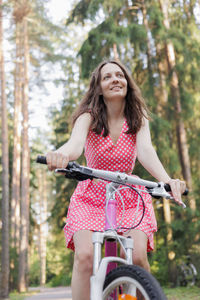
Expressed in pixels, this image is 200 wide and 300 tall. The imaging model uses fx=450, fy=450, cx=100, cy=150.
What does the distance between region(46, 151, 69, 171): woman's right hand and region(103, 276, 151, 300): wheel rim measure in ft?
1.94

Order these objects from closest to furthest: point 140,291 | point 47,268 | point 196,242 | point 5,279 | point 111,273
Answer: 1. point 140,291
2. point 111,273
3. point 196,242
4. point 5,279
5. point 47,268

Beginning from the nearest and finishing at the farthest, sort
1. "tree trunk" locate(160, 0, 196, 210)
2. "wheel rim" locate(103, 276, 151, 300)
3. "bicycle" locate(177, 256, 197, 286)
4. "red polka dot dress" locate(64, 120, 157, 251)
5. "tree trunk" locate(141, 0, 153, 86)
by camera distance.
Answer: "wheel rim" locate(103, 276, 151, 300) < "red polka dot dress" locate(64, 120, 157, 251) < "bicycle" locate(177, 256, 197, 286) < "tree trunk" locate(160, 0, 196, 210) < "tree trunk" locate(141, 0, 153, 86)

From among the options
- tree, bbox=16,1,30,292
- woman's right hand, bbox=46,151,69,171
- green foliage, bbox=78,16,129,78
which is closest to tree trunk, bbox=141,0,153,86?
green foliage, bbox=78,16,129,78

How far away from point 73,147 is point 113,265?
2.25ft

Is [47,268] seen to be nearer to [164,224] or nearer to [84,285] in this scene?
[164,224]

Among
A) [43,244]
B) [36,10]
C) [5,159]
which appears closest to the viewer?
[5,159]

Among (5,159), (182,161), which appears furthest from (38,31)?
(182,161)

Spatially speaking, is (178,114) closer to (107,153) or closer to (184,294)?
(184,294)

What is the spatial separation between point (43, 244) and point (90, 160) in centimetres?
3708

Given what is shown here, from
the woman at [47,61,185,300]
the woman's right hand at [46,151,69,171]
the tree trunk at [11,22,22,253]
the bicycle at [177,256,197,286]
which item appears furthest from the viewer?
the tree trunk at [11,22,22,253]

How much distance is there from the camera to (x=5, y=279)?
14.1m

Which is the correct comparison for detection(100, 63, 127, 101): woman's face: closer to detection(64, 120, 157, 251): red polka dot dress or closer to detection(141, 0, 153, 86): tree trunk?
detection(64, 120, 157, 251): red polka dot dress

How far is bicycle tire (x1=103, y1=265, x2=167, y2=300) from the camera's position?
6.06 feet

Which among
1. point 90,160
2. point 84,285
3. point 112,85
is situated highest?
point 112,85
